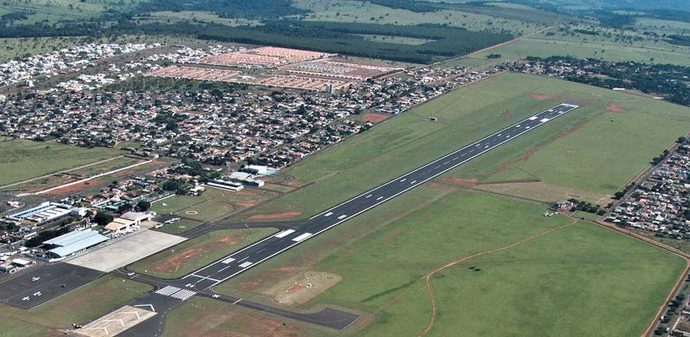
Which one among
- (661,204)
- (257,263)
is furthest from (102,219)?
(661,204)

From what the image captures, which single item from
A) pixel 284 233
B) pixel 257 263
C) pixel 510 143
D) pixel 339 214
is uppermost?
pixel 257 263

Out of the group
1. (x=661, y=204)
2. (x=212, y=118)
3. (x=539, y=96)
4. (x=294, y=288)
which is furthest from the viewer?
(x=539, y=96)

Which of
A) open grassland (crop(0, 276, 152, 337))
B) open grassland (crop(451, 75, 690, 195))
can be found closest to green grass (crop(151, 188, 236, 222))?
open grassland (crop(0, 276, 152, 337))

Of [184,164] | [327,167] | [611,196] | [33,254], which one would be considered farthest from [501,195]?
[33,254]

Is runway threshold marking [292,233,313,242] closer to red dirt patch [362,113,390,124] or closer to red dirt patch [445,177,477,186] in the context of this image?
red dirt patch [445,177,477,186]

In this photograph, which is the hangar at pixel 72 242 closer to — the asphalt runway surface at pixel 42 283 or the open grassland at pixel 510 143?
the asphalt runway surface at pixel 42 283

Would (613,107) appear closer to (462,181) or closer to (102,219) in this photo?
(462,181)
